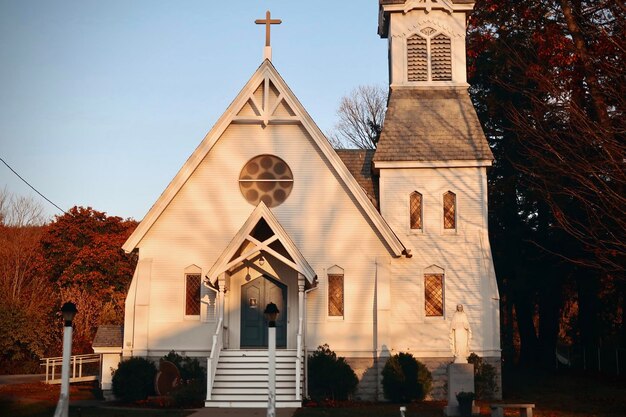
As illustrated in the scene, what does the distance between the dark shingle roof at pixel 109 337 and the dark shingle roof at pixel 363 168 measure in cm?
929

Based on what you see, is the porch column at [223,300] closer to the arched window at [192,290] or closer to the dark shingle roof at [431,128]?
the arched window at [192,290]

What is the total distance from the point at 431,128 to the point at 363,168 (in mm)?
2697

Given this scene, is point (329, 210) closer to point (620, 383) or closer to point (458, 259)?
point (458, 259)

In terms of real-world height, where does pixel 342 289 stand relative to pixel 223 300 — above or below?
above

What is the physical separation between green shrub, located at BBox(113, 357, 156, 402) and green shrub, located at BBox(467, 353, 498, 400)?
9.64 meters

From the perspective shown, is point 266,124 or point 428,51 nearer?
point 266,124

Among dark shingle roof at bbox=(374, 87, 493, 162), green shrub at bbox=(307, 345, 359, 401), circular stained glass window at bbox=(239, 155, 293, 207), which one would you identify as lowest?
green shrub at bbox=(307, 345, 359, 401)

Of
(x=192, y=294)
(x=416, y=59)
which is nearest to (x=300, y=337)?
(x=192, y=294)

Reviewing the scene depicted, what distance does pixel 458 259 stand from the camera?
2425 centimetres

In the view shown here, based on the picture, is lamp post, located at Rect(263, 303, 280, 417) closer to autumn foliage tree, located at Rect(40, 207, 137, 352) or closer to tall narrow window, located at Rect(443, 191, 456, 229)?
tall narrow window, located at Rect(443, 191, 456, 229)

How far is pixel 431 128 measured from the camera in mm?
25781

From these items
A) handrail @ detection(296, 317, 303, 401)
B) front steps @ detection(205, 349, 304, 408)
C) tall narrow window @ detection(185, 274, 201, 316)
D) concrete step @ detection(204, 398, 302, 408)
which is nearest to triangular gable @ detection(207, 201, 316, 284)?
handrail @ detection(296, 317, 303, 401)

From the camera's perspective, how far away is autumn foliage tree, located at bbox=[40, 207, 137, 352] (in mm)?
43250

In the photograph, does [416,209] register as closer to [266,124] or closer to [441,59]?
[266,124]
